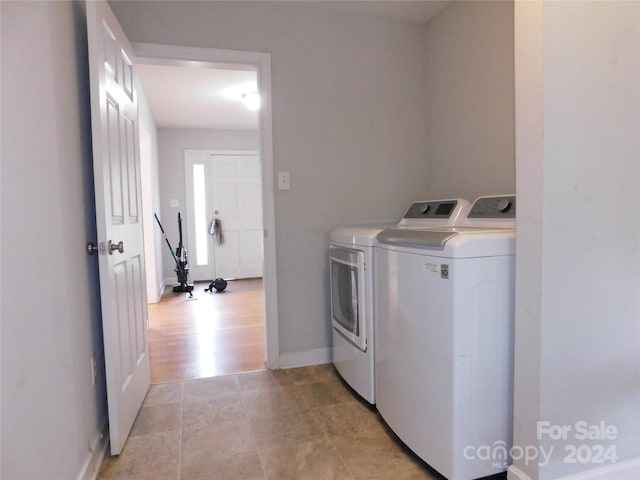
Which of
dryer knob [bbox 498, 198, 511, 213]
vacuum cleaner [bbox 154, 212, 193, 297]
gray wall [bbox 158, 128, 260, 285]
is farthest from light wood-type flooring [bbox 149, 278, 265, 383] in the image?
dryer knob [bbox 498, 198, 511, 213]

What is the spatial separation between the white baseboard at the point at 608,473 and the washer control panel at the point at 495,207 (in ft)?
3.23

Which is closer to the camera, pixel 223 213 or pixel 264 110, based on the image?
pixel 264 110

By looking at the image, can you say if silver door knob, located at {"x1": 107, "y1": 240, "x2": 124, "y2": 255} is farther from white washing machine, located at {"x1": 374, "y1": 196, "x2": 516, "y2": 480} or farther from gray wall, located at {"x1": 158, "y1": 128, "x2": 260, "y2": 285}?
gray wall, located at {"x1": 158, "y1": 128, "x2": 260, "y2": 285}

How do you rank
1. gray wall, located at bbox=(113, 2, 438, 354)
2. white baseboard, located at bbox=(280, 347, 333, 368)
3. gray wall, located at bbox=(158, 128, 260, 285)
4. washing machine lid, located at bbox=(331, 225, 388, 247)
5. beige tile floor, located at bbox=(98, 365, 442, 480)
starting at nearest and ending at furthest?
beige tile floor, located at bbox=(98, 365, 442, 480), washing machine lid, located at bbox=(331, 225, 388, 247), gray wall, located at bbox=(113, 2, 438, 354), white baseboard, located at bbox=(280, 347, 333, 368), gray wall, located at bbox=(158, 128, 260, 285)

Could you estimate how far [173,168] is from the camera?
5.72 meters

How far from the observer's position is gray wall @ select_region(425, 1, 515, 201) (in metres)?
2.12

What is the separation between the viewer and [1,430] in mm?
974

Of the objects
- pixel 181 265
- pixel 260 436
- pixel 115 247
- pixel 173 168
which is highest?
pixel 173 168

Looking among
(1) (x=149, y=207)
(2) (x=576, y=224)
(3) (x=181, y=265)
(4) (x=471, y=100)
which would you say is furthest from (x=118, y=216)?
(3) (x=181, y=265)

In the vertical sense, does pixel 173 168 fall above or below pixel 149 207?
→ above

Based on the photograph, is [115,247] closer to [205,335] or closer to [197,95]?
[205,335]

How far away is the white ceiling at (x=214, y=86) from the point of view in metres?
2.47

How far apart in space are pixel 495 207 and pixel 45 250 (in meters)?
1.82

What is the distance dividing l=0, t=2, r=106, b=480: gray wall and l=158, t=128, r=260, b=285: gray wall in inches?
165
